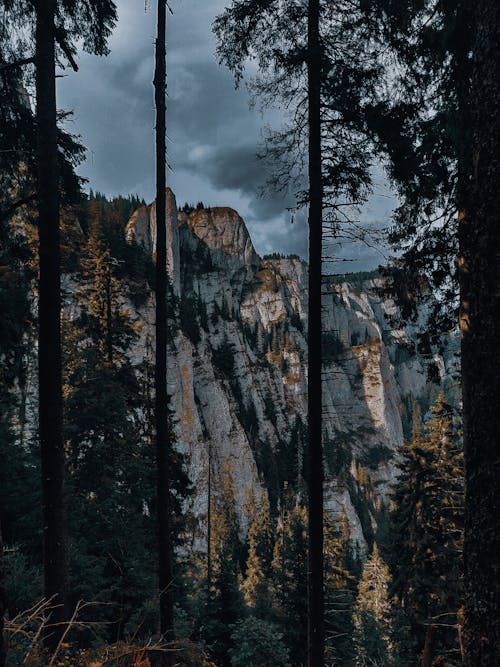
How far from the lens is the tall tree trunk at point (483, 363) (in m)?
2.87

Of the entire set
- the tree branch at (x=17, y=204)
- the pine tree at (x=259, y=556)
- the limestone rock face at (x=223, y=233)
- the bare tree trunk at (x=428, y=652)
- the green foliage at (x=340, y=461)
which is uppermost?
the limestone rock face at (x=223, y=233)

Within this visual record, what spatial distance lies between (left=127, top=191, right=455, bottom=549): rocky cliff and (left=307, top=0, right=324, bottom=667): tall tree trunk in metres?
30.1

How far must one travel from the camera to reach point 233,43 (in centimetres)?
694

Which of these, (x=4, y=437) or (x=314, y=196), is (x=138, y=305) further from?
(x=314, y=196)

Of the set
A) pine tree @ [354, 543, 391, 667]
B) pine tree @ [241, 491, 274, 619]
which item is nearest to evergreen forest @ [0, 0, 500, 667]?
pine tree @ [354, 543, 391, 667]

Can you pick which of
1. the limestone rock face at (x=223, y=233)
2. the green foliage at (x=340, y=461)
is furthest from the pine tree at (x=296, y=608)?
the limestone rock face at (x=223, y=233)

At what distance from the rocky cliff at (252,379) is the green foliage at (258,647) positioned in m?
22.3

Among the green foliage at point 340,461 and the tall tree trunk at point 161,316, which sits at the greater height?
the tall tree trunk at point 161,316

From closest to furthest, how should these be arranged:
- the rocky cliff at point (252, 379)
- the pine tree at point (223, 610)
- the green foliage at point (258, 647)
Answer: the green foliage at point (258, 647)
the pine tree at point (223, 610)
the rocky cliff at point (252, 379)

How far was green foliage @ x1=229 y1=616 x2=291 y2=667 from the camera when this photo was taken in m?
14.0

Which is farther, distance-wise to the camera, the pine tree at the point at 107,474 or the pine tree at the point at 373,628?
the pine tree at the point at 373,628

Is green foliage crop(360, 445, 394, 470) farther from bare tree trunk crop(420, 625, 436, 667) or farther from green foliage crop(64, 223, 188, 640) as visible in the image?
bare tree trunk crop(420, 625, 436, 667)

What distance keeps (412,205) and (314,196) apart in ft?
5.33

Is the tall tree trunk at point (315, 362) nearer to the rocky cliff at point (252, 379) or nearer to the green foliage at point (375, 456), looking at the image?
the rocky cliff at point (252, 379)
